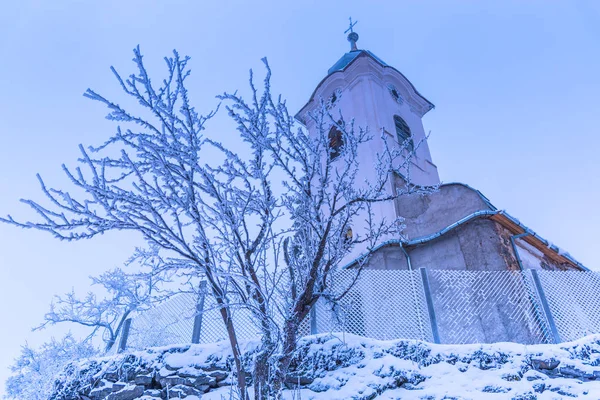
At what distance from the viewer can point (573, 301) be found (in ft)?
20.3

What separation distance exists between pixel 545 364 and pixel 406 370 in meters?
1.56

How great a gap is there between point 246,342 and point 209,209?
218cm

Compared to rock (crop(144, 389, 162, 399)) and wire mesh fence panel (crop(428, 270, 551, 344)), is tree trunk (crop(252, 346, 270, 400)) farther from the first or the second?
wire mesh fence panel (crop(428, 270, 551, 344))

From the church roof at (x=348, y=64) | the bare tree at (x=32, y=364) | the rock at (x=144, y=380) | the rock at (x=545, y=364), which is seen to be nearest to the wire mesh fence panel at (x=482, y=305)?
the rock at (x=545, y=364)

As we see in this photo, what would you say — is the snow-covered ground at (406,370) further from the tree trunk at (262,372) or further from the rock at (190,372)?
the tree trunk at (262,372)

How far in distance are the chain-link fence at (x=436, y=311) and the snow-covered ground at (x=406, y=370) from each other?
0.43m

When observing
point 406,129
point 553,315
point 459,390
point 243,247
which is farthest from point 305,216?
point 406,129

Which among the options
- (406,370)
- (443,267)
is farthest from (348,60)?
(406,370)

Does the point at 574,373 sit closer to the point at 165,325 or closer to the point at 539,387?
the point at 539,387

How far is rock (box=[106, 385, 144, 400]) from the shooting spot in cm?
577

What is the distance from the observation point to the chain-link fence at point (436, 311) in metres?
6.01

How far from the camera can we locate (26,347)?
41.5ft

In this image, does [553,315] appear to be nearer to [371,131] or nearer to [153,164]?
[153,164]

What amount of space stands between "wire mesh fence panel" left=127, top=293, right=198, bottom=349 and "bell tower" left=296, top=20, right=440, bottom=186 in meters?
7.17
